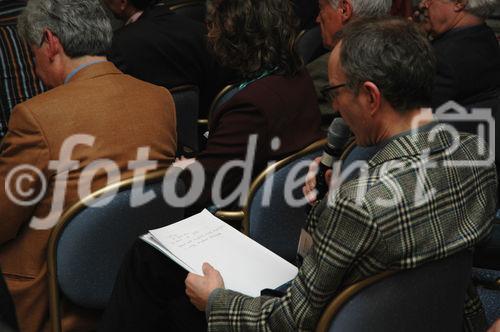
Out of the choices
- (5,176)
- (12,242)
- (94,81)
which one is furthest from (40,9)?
(12,242)

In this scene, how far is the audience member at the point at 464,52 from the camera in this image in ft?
8.25

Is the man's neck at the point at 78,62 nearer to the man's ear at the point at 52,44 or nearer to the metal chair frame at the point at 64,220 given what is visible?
the man's ear at the point at 52,44

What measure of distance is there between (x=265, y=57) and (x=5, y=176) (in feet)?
3.07

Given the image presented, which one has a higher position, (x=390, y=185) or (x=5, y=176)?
(x=390, y=185)

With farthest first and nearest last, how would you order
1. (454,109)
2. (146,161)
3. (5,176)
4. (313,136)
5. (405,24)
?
1. (454,109)
2. (313,136)
3. (146,161)
4. (5,176)
5. (405,24)

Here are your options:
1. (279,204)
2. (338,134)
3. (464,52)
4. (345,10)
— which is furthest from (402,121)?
(345,10)

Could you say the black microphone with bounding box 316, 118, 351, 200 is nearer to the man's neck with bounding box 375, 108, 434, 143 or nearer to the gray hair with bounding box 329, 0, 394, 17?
the man's neck with bounding box 375, 108, 434, 143

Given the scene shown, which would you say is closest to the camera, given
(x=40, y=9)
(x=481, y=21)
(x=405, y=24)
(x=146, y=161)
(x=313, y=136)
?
(x=405, y=24)

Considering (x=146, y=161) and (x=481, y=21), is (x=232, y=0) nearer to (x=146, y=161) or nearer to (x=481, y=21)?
(x=146, y=161)

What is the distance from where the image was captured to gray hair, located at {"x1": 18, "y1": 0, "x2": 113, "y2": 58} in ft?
6.93

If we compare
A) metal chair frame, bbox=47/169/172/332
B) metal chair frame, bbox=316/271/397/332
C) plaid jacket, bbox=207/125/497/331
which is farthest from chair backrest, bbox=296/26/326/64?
metal chair frame, bbox=316/271/397/332

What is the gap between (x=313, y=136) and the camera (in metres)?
2.28

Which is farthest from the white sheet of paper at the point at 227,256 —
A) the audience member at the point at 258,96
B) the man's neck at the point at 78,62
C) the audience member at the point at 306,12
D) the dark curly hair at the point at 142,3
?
the audience member at the point at 306,12

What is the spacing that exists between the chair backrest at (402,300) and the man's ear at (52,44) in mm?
1268
